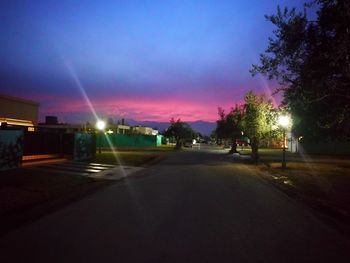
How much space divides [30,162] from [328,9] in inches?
722

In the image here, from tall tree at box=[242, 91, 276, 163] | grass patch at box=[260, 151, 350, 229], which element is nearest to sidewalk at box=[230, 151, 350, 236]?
grass patch at box=[260, 151, 350, 229]

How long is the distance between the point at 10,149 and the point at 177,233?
16110 mm

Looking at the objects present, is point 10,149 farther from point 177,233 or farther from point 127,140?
point 127,140

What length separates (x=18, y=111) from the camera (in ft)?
163

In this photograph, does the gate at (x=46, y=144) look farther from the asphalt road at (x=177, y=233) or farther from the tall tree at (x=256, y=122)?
the tall tree at (x=256, y=122)

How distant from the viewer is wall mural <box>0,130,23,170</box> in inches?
890

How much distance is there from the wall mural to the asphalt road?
29.8 feet

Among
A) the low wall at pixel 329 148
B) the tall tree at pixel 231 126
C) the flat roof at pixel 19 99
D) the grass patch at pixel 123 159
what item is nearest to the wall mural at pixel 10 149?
the grass patch at pixel 123 159

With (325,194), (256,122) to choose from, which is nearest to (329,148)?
(256,122)

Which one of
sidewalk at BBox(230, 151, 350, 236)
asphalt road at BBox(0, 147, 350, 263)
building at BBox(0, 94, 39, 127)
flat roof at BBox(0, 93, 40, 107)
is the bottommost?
asphalt road at BBox(0, 147, 350, 263)

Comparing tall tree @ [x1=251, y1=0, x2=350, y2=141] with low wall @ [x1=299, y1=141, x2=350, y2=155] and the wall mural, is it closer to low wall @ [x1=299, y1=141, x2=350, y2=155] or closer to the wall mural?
the wall mural

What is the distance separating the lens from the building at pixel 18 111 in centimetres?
4659

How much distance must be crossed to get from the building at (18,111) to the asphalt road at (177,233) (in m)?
34.3

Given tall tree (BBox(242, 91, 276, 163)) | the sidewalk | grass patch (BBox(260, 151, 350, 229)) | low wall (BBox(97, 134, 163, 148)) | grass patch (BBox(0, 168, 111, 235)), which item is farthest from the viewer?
low wall (BBox(97, 134, 163, 148))
